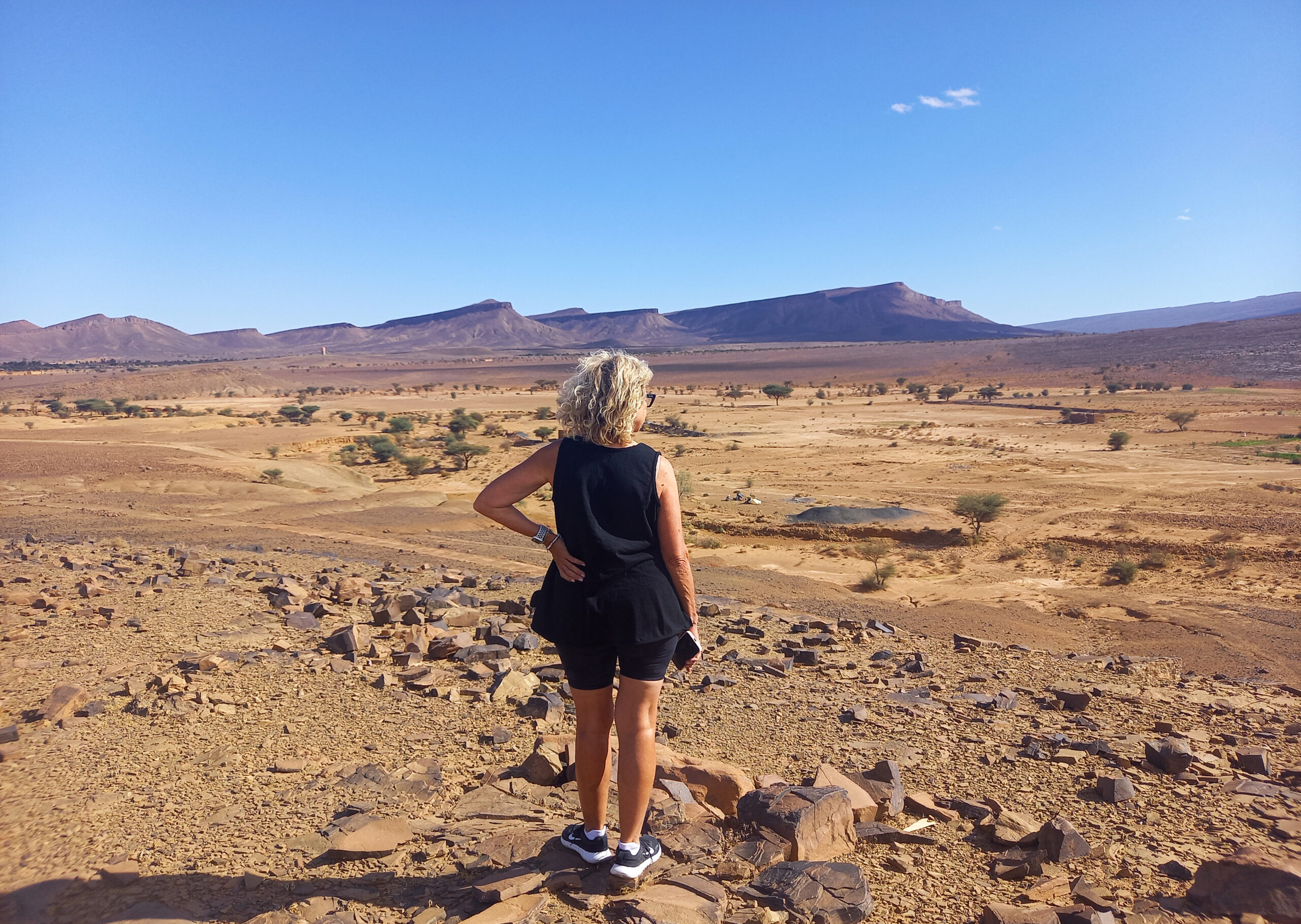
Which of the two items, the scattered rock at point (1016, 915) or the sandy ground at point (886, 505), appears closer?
the scattered rock at point (1016, 915)

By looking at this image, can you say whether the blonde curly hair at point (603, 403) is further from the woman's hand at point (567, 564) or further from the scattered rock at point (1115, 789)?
the scattered rock at point (1115, 789)

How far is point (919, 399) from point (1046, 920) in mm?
54451

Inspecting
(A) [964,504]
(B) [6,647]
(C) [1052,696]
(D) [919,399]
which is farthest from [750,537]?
(D) [919,399]

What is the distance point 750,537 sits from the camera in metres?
16.6

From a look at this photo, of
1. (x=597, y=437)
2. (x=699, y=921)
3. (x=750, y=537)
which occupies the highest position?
(x=597, y=437)

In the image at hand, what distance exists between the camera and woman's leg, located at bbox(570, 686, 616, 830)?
300 centimetres

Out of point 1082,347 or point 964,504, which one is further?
point 1082,347

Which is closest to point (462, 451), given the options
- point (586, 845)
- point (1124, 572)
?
point (1124, 572)

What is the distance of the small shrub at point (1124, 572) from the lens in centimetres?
1261

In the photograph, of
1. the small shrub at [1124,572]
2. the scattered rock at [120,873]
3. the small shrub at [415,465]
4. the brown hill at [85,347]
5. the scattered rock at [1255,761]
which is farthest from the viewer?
the brown hill at [85,347]

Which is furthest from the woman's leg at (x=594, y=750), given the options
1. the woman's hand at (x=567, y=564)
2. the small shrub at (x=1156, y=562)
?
the small shrub at (x=1156, y=562)

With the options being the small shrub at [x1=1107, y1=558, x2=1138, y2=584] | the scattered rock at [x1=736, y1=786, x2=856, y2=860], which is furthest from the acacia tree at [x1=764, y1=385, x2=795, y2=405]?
the scattered rock at [x1=736, y1=786, x2=856, y2=860]

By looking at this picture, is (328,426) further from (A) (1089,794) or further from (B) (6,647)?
(A) (1089,794)

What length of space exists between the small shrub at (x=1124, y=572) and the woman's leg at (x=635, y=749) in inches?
487
